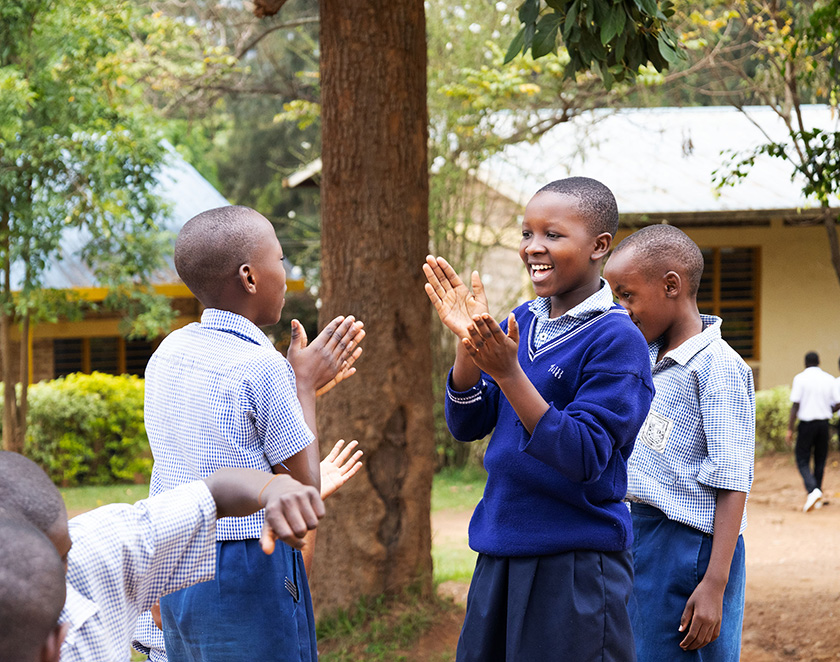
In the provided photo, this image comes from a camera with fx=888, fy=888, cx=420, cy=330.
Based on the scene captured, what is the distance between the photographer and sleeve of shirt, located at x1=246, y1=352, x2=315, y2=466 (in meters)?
2.15

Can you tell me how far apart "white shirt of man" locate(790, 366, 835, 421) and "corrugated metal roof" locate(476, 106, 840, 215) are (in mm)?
2640

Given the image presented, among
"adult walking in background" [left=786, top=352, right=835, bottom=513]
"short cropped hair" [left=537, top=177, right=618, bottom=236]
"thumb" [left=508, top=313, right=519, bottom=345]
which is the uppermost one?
"short cropped hair" [left=537, top=177, right=618, bottom=236]

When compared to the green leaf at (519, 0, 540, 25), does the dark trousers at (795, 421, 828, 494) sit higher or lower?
lower

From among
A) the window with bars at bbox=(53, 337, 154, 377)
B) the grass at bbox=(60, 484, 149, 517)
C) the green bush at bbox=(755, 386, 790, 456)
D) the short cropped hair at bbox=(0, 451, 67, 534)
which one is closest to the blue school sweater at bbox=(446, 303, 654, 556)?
the short cropped hair at bbox=(0, 451, 67, 534)

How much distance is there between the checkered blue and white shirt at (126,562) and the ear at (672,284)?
1.55m

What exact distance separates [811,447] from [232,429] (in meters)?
9.44

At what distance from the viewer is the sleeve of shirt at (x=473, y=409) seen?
237cm

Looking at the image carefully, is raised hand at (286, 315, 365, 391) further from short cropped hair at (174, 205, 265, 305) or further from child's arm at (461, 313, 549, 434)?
child's arm at (461, 313, 549, 434)

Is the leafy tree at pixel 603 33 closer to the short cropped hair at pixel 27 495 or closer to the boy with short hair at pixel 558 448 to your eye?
the boy with short hair at pixel 558 448

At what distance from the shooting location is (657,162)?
46.1ft

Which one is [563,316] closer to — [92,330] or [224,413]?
[224,413]

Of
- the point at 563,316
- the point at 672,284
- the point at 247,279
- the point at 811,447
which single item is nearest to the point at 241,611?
the point at 247,279

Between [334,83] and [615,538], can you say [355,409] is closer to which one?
[334,83]

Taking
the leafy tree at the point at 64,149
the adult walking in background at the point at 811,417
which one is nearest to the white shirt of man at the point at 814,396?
the adult walking in background at the point at 811,417
